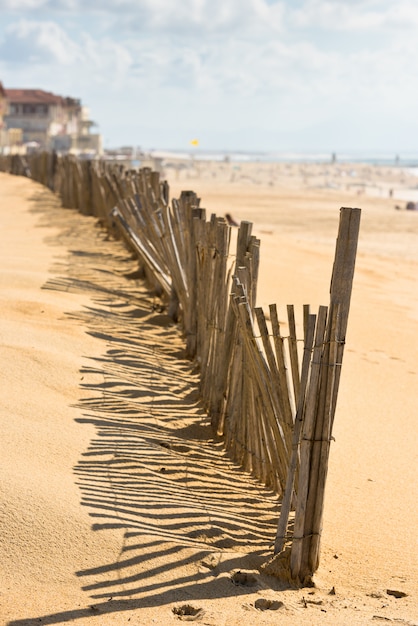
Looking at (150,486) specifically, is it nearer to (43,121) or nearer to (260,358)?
(260,358)

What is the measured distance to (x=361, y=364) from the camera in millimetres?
7465

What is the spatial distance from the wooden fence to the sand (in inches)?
6.2

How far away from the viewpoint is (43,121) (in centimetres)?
6631

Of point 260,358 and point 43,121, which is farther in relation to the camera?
point 43,121

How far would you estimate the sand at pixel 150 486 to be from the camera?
316cm

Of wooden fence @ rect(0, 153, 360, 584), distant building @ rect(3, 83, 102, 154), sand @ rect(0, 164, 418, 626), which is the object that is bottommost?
sand @ rect(0, 164, 418, 626)

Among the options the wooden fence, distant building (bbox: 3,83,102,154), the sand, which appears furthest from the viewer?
distant building (bbox: 3,83,102,154)

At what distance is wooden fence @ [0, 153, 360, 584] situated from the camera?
3340mm

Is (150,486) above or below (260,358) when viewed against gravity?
below

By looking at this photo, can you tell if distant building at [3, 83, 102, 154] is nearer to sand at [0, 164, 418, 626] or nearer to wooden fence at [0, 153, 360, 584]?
A: sand at [0, 164, 418, 626]

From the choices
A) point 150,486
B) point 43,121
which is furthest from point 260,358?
point 43,121

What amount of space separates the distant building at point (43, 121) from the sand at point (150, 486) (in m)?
57.2

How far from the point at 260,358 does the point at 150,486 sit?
74cm

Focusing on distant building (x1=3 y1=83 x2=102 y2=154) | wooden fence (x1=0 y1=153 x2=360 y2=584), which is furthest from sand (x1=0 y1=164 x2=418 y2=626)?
distant building (x1=3 y1=83 x2=102 y2=154)
